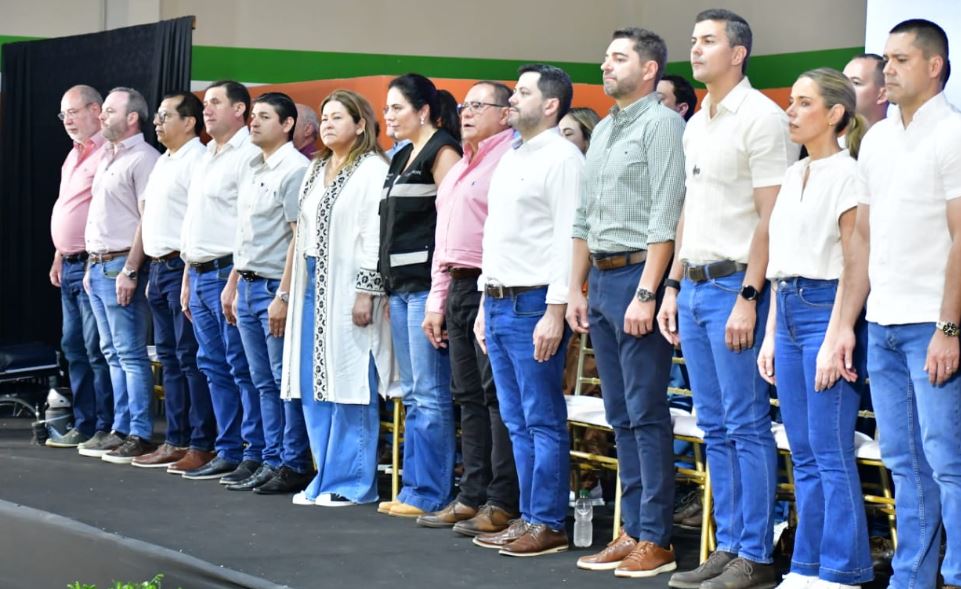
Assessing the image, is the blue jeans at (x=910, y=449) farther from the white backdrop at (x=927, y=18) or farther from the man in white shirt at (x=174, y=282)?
the man in white shirt at (x=174, y=282)

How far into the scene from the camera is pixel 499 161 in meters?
5.02

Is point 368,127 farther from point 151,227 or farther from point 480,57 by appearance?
point 480,57

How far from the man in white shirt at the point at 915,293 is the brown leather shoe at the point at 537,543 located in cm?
131

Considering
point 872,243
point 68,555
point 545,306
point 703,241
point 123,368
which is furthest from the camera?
point 123,368

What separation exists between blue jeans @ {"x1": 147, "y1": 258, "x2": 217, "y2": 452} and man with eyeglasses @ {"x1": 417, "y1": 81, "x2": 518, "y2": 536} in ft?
5.40

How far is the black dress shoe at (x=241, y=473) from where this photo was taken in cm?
607

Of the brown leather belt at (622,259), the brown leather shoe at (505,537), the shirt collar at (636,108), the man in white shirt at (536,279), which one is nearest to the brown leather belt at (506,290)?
the man in white shirt at (536,279)

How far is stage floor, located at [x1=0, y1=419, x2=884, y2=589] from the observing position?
14.5 feet

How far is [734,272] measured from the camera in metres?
4.10

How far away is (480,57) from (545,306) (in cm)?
647

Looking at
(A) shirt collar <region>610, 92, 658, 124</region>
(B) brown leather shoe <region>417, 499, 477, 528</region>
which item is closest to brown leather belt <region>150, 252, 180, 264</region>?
(B) brown leather shoe <region>417, 499, 477, 528</region>

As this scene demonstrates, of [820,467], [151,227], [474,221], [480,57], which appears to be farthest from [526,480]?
[480,57]

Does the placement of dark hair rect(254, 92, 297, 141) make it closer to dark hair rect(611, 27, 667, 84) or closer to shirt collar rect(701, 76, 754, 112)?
dark hair rect(611, 27, 667, 84)

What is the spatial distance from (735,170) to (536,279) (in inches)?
35.0
